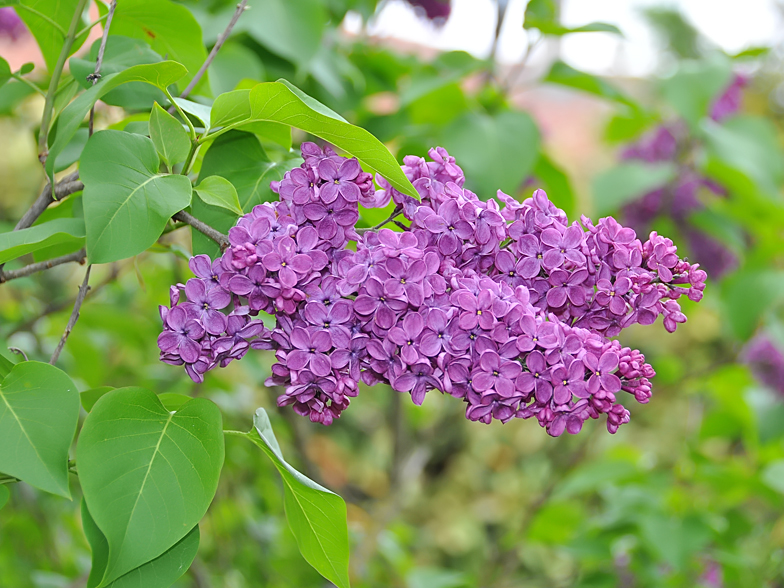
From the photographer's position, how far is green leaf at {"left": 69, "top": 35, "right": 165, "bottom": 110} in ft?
1.99

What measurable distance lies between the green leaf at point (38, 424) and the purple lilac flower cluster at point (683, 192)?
1.53m

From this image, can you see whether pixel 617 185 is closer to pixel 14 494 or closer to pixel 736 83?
pixel 736 83

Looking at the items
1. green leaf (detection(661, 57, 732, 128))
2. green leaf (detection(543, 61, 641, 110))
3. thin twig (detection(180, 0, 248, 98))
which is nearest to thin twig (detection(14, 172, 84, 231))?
thin twig (detection(180, 0, 248, 98))

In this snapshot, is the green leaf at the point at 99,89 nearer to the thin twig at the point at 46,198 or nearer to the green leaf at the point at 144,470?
the thin twig at the point at 46,198

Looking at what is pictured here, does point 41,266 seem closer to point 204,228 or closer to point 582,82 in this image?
point 204,228

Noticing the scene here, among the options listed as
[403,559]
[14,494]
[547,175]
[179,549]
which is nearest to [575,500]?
[403,559]

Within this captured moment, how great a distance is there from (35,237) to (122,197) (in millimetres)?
75

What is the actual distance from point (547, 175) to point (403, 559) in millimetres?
1149

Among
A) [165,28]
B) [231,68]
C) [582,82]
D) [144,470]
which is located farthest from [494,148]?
[144,470]

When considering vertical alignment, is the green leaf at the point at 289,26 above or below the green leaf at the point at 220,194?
below

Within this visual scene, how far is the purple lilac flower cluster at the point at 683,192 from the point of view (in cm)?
170

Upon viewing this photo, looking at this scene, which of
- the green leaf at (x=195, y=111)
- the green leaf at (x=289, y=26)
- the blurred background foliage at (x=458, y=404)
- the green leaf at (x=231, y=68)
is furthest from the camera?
the blurred background foliage at (x=458, y=404)

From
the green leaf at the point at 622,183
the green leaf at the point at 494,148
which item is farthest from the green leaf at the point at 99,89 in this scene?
the green leaf at the point at 622,183

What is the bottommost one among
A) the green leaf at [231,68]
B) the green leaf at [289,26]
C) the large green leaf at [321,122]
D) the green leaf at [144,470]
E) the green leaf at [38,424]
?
the green leaf at [144,470]
